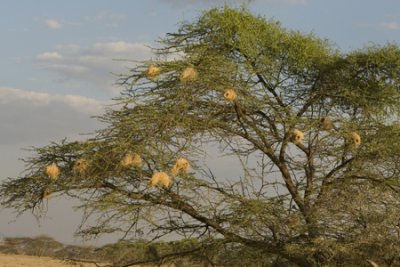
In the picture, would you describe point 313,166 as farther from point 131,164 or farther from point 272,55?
point 131,164

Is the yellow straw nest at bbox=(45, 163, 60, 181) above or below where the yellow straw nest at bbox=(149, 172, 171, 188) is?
above

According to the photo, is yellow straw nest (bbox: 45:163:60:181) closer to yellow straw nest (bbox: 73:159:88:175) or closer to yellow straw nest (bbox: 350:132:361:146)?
yellow straw nest (bbox: 73:159:88:175)

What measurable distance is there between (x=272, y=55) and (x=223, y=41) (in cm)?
128

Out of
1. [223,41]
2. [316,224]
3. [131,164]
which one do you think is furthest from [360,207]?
[223,41]

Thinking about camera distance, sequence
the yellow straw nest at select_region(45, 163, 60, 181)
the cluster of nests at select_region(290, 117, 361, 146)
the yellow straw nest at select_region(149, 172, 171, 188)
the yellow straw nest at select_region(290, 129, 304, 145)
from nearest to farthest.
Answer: the yellow straw nest at select_region(149, 172, 171, 188), the yellow straw nest at select_region(290, 129, 304, 145), the yellow straw nest at select_region(45, 163, 60, 181), the cluster of nests at select_region(290, 117, 361, 146)

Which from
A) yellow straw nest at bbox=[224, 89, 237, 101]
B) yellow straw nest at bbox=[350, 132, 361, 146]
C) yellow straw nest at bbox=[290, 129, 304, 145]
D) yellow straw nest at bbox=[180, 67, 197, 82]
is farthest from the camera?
yellow straw nest at bbox=[350, 132, 361, 146]

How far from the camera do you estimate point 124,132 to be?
38.8 ft

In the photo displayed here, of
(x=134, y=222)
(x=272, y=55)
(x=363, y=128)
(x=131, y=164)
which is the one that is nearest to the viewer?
(x=131, y=164)

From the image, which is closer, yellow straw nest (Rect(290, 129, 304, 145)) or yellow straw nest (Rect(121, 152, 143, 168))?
yellow straw nest (Rect(121, 152, 143, 168))

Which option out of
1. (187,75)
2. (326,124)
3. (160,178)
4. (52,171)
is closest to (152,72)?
(187,75)

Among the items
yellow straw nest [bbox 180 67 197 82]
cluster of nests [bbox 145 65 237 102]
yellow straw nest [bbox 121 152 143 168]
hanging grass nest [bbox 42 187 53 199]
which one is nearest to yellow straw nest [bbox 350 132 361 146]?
cluster of nests [bbox 145 65 237 102]

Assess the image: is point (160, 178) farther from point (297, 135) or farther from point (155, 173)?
point (297, 135)

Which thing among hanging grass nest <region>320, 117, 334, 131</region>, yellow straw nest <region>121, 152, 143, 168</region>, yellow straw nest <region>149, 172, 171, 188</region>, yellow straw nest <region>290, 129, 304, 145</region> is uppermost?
hanging grass nest <region>320, 117, 334, 131</region>

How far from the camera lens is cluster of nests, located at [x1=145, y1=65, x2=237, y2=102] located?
11531 millimetres
